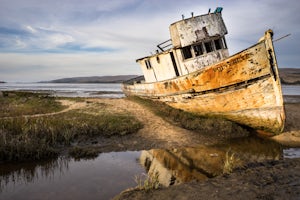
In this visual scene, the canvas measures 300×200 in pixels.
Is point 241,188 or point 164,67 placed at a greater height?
point 164,67

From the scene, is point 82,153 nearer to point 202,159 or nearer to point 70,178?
point 70,178

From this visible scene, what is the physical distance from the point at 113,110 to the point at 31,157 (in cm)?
612

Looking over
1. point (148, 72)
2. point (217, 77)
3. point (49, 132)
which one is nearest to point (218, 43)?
point (217, 77)

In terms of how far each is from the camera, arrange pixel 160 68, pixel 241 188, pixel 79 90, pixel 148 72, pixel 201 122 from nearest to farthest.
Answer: pixel 241 188 → pixel 201 122 → pixel 160 68 → pixel 148 72 → pixel 79 90

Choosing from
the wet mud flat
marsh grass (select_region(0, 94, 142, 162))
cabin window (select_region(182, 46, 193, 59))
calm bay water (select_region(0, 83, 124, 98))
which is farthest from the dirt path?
calm bay water (select_region(0, 83, 124, 98))

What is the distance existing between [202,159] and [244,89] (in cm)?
388

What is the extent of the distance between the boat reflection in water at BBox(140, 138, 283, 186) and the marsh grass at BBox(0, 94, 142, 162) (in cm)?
218

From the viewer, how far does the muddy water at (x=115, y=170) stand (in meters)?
5.22

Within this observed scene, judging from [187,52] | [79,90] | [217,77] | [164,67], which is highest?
[79,90]

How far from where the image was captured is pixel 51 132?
26.7 feet

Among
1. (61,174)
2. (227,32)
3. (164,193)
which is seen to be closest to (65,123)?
(61,174)

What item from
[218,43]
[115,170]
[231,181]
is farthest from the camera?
[218,43]

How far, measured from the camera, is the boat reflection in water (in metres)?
6.00

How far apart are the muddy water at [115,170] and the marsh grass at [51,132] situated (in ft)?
1.38
